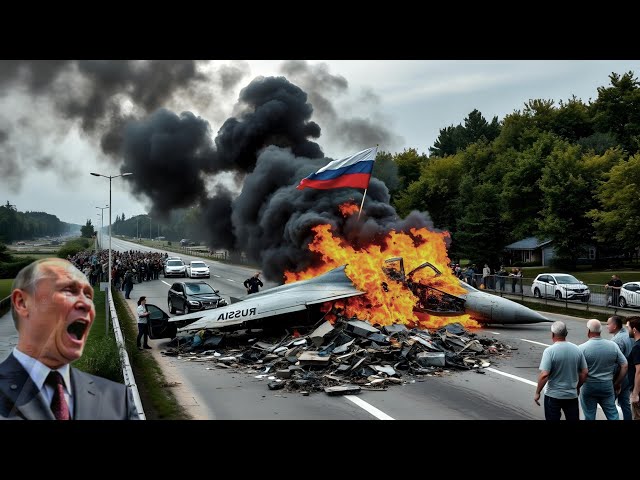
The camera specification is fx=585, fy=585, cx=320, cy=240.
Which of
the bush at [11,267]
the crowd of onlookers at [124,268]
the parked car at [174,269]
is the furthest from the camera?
the parked car at [174,269]

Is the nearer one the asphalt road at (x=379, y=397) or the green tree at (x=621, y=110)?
the asphalt road at (x=379, y=397)

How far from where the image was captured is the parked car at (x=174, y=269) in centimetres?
4788

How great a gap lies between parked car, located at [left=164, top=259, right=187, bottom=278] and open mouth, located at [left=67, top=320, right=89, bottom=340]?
44052mm

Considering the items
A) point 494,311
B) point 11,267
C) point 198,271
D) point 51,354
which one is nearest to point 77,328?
point 51,354

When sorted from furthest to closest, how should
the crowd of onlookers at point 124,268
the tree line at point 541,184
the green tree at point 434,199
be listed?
the green tree at point 434,199, the tree line at point 541,184, the crowd of onlookers at point 124,268

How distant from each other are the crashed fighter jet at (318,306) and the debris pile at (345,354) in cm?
74

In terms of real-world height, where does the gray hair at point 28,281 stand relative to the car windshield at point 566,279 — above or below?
above

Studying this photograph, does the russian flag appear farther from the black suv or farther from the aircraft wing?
the black suv

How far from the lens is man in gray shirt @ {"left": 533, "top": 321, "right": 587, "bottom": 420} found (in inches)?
320

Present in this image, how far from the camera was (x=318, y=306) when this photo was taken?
19156 mm

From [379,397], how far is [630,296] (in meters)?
17.5

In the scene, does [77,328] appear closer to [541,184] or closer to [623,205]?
[623,205]

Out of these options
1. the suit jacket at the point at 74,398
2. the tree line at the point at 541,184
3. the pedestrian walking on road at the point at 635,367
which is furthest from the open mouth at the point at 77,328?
the tree line at the point at 541,184

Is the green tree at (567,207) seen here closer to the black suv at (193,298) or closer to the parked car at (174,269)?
the parked car at (174,269)
